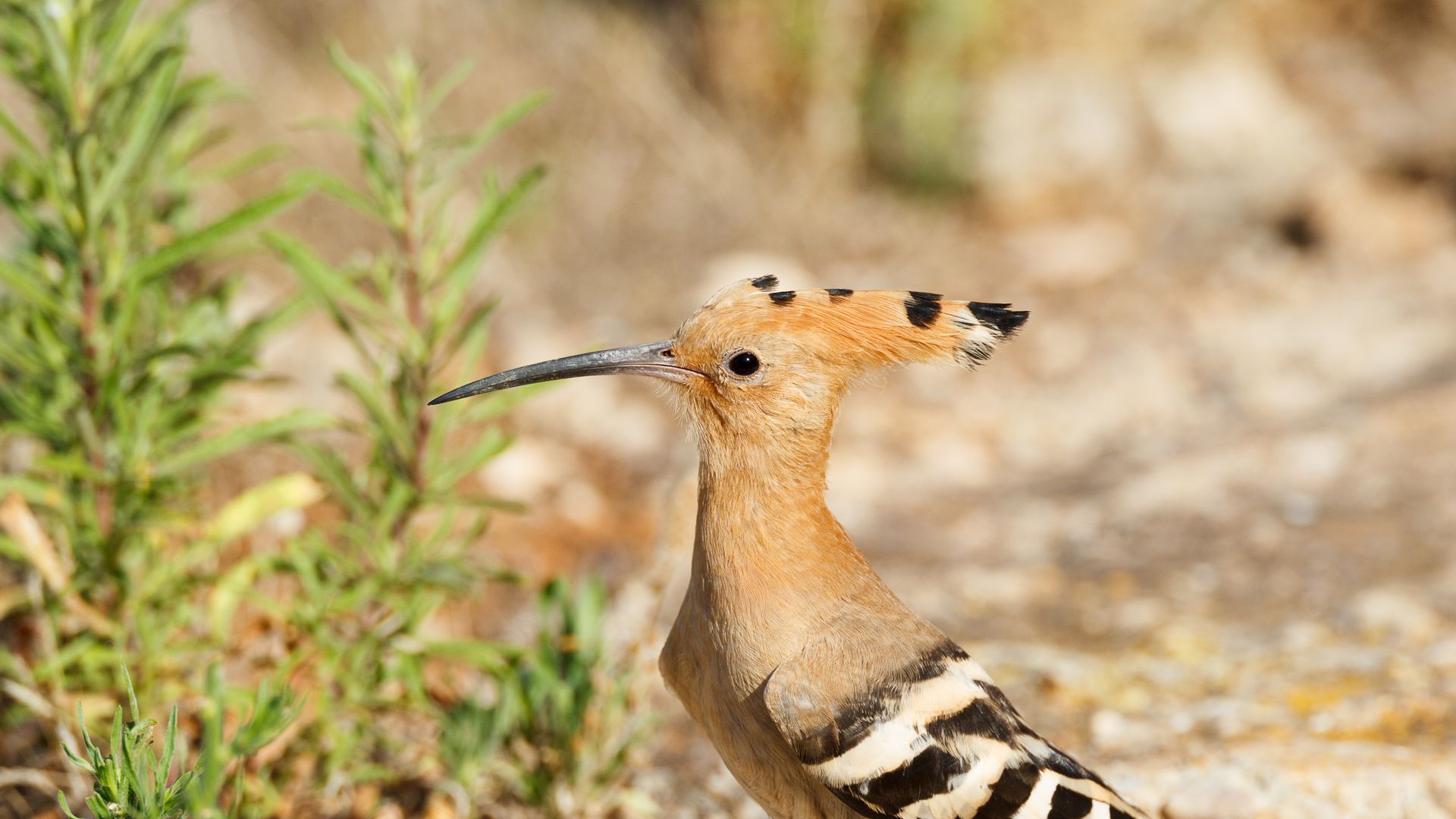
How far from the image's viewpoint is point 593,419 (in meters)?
4.47

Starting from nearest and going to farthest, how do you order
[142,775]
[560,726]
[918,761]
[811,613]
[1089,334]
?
1. [142,775]
2. [918,761]
3. [811,613]
4. [560,726]
5. [1089,334]

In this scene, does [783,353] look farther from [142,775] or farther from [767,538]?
[142,775]

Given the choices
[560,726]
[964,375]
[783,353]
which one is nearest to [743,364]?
[783,353]

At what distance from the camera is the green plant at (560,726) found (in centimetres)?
236

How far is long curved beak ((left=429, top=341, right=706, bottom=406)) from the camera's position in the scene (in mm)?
2160

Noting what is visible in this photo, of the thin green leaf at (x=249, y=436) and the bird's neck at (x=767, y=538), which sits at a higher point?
the bird's neck at (x=767, y=538)

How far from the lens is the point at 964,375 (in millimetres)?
5031

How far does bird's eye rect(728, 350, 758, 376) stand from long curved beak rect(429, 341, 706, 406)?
0.21 feet

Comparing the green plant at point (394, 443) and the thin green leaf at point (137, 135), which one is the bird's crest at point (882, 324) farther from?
the thin green leaf at point (137, 135)

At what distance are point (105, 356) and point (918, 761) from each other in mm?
1490

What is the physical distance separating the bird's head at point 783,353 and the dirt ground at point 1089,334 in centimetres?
36

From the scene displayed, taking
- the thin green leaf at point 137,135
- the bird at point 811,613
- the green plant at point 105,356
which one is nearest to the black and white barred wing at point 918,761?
the bird at point 811,613

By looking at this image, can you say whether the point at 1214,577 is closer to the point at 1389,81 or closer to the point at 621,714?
the point at 621,714

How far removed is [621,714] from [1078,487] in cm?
239
